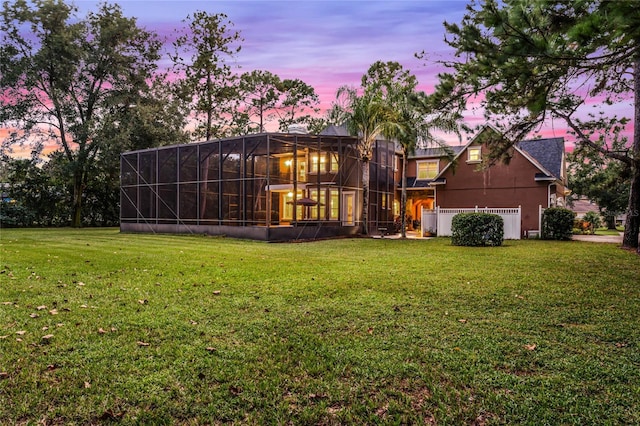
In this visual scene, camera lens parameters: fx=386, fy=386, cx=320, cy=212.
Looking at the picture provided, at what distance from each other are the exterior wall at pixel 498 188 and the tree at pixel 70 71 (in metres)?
23.1

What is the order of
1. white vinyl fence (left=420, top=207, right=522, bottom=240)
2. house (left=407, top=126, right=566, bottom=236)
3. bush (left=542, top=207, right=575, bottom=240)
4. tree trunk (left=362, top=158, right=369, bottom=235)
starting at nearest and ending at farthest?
bush (left=542, top=207, right=575, bottom=240) → white vinyl fence (left=420, top=207, right=522, bottom=240) → house (left=407, top=126, right=566, bottom=236) → tree trunk (left=362, top=158, right=369, bottom=235)

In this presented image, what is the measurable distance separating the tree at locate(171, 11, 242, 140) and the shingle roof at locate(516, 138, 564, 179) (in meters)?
22.8

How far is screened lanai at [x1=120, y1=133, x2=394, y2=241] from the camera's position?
18.2 metres

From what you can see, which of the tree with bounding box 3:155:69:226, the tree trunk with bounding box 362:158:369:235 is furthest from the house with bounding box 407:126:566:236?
the tree with bounding box 3:155:69:226

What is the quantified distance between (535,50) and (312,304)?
4.10 meters

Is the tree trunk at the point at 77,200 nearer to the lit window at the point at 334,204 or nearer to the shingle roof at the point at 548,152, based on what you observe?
the lit window at the point at 334,204

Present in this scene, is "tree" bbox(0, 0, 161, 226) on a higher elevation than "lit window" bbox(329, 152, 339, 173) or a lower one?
higher

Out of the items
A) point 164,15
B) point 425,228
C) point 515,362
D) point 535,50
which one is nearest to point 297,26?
point 164,15

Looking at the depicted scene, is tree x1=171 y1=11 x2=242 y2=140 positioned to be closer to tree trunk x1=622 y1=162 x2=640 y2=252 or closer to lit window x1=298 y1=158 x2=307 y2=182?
lit window x1=298 y1=158 x2=307 y2=182

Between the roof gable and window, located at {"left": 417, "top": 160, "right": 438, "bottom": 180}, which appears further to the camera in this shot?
window, located at {"left": 417, "top": 160, "right": 438, "bottom": 180}

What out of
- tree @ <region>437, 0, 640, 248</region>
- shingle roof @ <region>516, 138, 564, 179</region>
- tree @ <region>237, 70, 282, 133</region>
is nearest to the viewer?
tree @ <region>437, 0, 640, 248</region>

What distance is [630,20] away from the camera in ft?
11.6

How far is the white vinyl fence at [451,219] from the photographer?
1850 centimetres

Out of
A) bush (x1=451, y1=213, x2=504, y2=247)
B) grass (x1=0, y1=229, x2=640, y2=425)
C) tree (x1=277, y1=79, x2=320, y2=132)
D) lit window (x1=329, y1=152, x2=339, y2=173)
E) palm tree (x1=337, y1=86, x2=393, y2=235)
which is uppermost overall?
tree (x1=277, y1=79, x2=320, y2=132)
